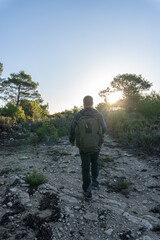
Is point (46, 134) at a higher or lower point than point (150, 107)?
lower

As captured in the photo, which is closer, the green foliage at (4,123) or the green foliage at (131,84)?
the green foliage at (4,123)

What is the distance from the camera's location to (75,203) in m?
3.03

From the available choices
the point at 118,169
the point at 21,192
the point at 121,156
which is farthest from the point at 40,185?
the point at 121,156

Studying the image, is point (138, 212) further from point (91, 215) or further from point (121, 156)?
point (121, 156)

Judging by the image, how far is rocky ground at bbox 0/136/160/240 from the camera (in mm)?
2303

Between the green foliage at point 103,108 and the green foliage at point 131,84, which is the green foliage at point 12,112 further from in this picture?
the green foliage at point 131,84

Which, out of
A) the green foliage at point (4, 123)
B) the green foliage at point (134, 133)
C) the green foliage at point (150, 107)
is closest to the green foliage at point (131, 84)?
the green foliage at point (150, 107)

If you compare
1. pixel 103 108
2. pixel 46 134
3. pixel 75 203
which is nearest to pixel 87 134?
pixel 75 203

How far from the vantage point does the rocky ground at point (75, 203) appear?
2.30 metres

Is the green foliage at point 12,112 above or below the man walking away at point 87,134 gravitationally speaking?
above

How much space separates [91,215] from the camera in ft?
8.93

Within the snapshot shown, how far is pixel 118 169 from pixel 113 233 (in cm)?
292

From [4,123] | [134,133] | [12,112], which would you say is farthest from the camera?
[12,112]

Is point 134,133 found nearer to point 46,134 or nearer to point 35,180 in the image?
point 46,134
